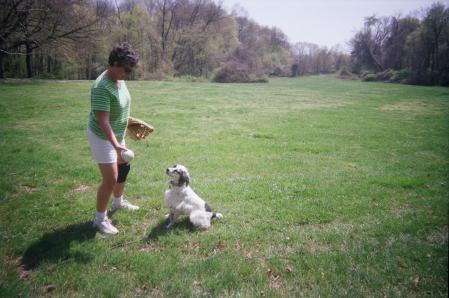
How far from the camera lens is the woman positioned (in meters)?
4.03

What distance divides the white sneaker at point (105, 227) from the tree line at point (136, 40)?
95.4ft

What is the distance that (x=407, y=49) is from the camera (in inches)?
2288

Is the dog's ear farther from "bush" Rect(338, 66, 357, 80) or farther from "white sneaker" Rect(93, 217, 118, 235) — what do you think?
"bush" Rect(338, 66, 357, 80)

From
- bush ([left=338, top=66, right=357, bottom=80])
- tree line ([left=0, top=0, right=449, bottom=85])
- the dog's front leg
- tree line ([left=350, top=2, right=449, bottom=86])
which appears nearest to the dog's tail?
the dog's front leg

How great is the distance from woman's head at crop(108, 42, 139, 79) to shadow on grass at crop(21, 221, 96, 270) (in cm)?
243

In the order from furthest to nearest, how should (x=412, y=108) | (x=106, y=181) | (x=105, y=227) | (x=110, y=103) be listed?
(x=412, y=108)
(x=105, y=227)
(x=106, y=181)
(x=110, y=103)

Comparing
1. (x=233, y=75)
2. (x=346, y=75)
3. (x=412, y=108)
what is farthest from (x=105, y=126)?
(x=346, y=75)

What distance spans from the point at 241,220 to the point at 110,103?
2777 mm

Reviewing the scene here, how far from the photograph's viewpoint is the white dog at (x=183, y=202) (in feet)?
15.5

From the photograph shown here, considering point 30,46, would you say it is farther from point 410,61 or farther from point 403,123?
point 410,61

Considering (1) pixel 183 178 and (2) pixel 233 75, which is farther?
(2) pixel 233 75

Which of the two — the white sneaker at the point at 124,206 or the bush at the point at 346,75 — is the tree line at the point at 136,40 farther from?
the white sneaker at the point at 124,206

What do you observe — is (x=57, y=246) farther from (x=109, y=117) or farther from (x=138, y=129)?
(x=138, y=129)

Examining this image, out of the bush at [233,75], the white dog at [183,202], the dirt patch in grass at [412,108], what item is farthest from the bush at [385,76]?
the white dog at [183,202]
